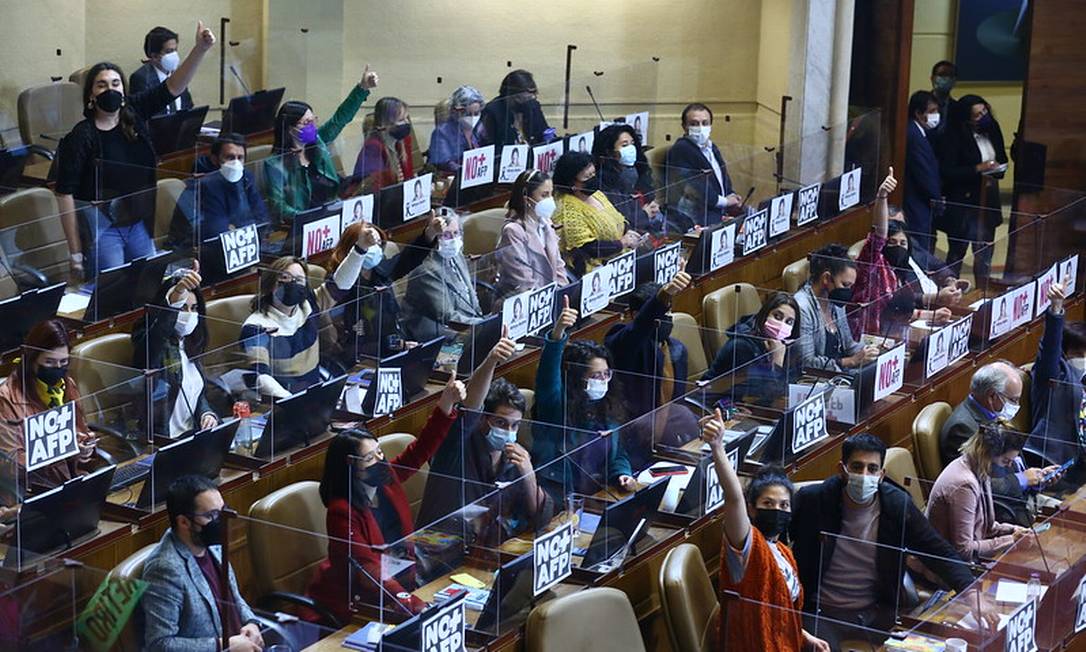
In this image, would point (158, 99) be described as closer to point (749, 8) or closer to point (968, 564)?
point (968, 564)

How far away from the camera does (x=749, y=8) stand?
39.2 feet

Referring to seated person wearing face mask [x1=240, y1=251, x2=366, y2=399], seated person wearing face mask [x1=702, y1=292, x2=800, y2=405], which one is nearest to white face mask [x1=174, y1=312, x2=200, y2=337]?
seated person wearing face mask [x1=240, y1=251, x2=366, y2=399]

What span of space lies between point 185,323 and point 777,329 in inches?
89.7

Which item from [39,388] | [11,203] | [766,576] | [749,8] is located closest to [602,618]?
[766,576]

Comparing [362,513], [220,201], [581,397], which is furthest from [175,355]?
[220,201]

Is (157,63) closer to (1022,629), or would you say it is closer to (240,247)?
(240,247)

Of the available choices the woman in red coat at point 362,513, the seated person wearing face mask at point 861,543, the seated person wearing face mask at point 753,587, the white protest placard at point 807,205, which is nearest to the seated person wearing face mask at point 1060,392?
the seated person wearing face mask at point 861,543

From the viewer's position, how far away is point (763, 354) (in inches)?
279

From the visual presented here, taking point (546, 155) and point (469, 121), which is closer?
point (469, 121)

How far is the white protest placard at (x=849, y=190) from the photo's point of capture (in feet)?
33.1

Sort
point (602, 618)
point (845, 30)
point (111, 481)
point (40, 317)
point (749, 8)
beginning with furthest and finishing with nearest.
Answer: point (749, 8), point (845, 30), point (40, 317), point (111, 481), point (602, 618)

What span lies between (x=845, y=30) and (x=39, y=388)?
6.42 meters

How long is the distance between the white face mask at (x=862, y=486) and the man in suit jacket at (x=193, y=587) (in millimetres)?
1959

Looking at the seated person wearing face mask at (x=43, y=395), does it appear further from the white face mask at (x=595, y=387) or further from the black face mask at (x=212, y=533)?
the white face mask at (x=595, y=387)
